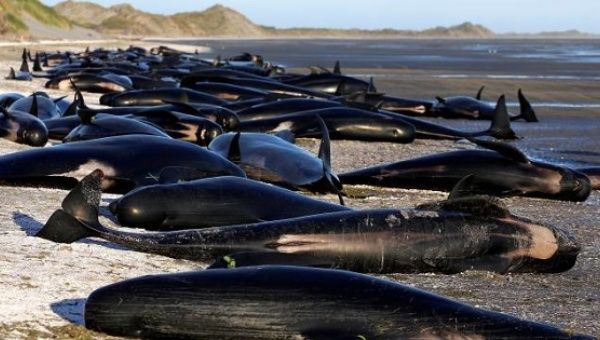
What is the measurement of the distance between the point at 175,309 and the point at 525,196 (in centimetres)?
531

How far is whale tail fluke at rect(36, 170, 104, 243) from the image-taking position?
→ 5027 mm

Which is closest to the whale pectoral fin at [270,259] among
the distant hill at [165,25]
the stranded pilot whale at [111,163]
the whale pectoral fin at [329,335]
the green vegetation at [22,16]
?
the whale pectoral fin at [329,335]

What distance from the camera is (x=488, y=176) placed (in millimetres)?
8477

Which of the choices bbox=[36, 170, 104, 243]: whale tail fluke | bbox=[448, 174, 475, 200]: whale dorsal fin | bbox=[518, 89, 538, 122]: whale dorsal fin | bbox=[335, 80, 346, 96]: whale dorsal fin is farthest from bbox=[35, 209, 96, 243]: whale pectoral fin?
bbox=[335, 80, 346, 96]: whale dorsal fin

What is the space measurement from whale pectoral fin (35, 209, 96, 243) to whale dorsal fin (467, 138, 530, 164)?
3672mm

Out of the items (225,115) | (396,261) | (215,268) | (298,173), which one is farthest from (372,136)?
(215,268)

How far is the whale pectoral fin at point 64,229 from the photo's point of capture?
16.9 ft

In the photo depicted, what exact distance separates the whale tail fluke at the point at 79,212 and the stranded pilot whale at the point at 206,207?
2.72ft

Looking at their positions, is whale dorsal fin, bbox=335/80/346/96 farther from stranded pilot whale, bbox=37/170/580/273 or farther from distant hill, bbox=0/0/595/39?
distant hill, bbox=0/0/595/39

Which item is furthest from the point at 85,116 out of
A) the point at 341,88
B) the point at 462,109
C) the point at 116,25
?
the point at 116,25

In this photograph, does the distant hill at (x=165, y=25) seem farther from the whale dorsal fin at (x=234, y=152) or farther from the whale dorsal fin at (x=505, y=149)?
the whale dorsal fin at (x=505, y=149)

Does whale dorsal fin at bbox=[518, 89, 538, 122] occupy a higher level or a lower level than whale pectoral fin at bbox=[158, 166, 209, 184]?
lower

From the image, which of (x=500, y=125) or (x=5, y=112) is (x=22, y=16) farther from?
(x=5, y=112)

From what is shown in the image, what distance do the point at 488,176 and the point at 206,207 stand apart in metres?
3.22
